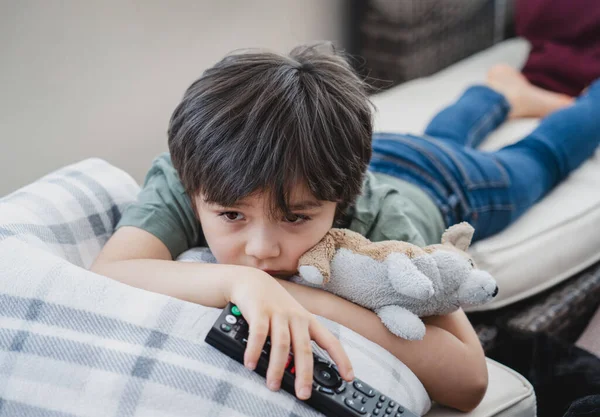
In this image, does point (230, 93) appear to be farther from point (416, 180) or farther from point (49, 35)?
point (49, 35)

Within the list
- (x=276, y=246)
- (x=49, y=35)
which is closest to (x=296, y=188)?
(x=276, y=246)

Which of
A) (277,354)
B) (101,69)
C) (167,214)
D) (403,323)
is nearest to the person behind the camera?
(277,354)

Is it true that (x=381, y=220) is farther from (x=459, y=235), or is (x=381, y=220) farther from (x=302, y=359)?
(x=302, y=359)

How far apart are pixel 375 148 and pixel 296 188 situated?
47cm

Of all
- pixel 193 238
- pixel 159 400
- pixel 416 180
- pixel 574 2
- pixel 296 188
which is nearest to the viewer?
pixel 159 400

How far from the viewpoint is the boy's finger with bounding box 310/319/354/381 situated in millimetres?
605

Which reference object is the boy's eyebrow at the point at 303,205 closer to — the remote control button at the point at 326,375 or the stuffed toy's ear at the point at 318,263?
the stuffed toy's ear at the point at 318,263

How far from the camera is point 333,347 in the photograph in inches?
24.2

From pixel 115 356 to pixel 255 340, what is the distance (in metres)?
0.13

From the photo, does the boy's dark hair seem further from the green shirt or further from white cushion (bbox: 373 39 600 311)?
white cushion (bbox: 373 39 600 311)

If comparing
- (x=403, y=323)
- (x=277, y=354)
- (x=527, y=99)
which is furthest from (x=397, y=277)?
(x=527, y=99)

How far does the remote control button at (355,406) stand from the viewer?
583 millimetres

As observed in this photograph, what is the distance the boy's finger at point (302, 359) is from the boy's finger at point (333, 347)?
2cm

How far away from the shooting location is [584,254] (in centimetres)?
121
